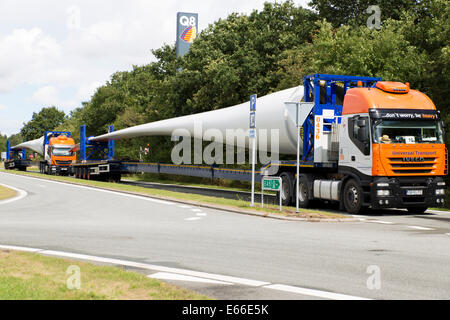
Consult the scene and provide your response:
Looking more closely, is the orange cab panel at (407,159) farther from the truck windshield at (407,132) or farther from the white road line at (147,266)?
the white road line at (147,266)

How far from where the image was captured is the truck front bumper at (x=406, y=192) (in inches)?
620

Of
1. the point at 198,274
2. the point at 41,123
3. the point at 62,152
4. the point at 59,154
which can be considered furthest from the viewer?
the point at 41,123

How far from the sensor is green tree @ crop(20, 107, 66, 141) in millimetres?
134250

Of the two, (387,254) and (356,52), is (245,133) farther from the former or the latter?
(387,254)

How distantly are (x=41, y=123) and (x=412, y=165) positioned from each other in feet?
429

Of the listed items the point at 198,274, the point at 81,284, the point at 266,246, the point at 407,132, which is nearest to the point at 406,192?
the point at 407,132

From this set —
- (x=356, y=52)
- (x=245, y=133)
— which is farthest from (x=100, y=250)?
(x=356, y=52)

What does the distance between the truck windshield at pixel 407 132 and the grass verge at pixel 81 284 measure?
10.9 metres

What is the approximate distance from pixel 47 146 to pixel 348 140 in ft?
143

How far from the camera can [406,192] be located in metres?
15.9

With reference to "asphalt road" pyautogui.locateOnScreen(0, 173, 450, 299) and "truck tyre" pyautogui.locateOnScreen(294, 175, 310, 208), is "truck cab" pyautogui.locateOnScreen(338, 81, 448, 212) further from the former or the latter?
"truck tyre" pyautogui.locateOnScreen(294, 175, 310, 208)

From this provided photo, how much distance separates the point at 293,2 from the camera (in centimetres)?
4347

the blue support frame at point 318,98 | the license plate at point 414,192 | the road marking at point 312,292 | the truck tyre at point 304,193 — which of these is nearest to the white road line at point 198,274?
the road marking at point 312,292

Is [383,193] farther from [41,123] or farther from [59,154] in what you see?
[41,123]
